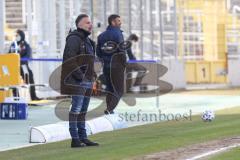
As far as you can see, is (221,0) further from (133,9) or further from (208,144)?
(208,144)

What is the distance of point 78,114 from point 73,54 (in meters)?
0.91

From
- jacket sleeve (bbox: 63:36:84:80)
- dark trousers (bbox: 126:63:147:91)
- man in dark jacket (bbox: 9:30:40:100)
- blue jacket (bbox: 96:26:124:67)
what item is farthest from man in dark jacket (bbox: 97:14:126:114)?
dark trousers (bbox: 126:63:147:91)

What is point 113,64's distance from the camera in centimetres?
1577

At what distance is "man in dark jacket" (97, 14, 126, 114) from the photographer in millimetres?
15789

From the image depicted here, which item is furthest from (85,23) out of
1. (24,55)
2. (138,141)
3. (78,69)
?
(24,55)

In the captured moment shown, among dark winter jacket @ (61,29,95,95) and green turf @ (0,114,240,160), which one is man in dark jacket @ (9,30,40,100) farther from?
dark winter jacket @ (61,29,95,95)

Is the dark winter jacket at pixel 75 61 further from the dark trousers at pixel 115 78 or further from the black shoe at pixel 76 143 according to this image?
the dark trousers at pixel 115 78

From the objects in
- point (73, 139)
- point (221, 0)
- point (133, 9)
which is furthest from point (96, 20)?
point (73, 139)

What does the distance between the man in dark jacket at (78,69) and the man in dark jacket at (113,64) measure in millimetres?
4442

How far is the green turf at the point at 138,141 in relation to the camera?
1042 centimetres

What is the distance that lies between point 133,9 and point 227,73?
598cm

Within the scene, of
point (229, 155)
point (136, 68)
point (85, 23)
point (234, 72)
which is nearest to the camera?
point (229, 155)

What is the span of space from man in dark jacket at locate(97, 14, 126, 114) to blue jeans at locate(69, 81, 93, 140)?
4284mm

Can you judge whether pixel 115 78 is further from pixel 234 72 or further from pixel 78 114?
pixel 234 72
